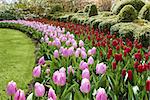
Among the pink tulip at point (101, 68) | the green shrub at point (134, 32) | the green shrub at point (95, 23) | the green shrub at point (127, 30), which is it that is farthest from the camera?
the green shrub at point (95, 23)

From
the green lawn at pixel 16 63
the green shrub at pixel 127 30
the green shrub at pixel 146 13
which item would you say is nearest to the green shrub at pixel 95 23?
the green shrub at pixel 146 13

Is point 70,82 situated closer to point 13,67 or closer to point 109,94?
point 109,94

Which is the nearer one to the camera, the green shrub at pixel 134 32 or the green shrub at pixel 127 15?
the green shrub at pixel 134 32

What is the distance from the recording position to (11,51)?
353 inches

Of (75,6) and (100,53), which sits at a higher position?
(100,53)

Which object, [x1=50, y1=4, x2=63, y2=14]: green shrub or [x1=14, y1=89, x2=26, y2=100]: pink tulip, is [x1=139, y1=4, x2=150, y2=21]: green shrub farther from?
[x1=50, y1=4, x2=63, y2=14]: green shrub

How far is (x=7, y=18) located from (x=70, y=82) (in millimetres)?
18469

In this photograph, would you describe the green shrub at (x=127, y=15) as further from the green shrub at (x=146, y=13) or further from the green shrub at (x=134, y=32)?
the green shrub at (x=134, y=32)

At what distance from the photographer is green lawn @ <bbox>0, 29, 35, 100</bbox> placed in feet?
17.3

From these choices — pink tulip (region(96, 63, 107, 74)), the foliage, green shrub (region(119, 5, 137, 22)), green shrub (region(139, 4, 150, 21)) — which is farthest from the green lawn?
the foliage

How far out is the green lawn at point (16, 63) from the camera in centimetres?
527

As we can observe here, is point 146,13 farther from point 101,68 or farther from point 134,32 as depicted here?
point 101,68

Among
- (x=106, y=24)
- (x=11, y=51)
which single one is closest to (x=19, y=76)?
(x=11, y=51)

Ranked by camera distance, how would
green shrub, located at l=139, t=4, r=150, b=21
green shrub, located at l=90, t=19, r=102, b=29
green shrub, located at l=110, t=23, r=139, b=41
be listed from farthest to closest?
green shrub, located at l=90, t=19, r=102, b=29 → green shrub, located at l=139, t=4, r=150, b=21 → green shrub, located at l=110, t=23, r=139, b=41
